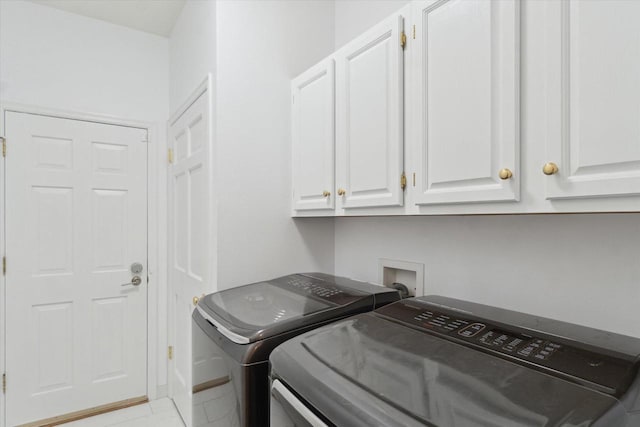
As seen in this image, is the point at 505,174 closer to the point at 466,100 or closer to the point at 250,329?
the point at 466,100

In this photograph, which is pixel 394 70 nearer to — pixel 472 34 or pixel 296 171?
pixel 472 34

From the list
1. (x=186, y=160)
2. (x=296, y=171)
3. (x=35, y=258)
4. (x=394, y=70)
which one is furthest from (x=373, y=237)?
(x=35, y=258)

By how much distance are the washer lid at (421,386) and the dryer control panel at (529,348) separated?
0.12 feet

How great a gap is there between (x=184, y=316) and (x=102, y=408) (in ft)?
3.16

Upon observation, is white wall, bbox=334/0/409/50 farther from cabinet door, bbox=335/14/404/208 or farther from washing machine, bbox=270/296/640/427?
washing machine, bbox=270/296/640/427

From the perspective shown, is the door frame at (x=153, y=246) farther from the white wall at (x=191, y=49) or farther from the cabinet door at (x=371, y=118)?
the cabinet door at (x=371, y=118)

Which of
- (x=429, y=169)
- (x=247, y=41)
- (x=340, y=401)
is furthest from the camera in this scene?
(x=247, y=41)

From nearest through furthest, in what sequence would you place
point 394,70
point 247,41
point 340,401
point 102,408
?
point 340,401 → point 394,70 → point 247,41 → point 102,408

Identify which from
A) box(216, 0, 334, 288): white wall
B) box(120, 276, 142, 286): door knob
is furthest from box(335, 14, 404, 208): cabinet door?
box(120, 276, 142, 286): door knob

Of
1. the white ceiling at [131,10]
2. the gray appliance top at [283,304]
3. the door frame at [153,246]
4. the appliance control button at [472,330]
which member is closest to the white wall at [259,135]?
the gray appliance top at [283,304]

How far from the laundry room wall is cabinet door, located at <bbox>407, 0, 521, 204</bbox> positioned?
0.15 feet

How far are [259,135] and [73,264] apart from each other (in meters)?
1.66

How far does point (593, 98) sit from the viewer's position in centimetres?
73

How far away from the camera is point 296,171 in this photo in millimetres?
1786
